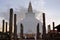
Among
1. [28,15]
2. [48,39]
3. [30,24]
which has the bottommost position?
[48,39]

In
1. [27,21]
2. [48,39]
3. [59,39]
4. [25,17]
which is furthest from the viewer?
[25,17]

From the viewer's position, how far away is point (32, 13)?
6147cm

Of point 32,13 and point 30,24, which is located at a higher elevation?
point 32,13

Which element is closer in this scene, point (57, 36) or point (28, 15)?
point (57, 36)

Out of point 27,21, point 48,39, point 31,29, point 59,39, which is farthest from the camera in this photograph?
point 27,21

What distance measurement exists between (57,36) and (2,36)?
725 centimetres

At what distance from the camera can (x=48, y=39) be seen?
19844 mm

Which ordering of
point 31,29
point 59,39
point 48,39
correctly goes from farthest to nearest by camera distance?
point 31,29 → point 48,39 → point 59,39

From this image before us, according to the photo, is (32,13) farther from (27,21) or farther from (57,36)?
(57,36)

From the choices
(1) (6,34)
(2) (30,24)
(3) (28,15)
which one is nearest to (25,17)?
(3) (28,15)

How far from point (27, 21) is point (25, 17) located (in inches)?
162

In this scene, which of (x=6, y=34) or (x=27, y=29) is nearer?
(x=6, y=34)

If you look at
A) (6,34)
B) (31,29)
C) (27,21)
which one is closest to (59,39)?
(6,34)

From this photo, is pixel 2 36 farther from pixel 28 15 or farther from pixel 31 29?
pixel 28 15
